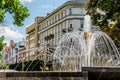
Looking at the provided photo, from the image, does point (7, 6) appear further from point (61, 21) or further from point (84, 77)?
point (61, 21)

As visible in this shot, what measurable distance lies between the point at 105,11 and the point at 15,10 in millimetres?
10684

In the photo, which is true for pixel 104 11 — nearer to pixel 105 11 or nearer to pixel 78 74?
pixel 105 11

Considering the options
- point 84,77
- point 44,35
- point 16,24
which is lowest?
point 84,77

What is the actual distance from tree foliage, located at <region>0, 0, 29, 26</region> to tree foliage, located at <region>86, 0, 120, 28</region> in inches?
373

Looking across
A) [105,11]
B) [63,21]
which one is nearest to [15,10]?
[105,11]

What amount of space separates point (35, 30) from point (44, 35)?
12.1m

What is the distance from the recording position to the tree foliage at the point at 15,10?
22.9m

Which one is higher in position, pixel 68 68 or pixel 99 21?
pixel 99 21

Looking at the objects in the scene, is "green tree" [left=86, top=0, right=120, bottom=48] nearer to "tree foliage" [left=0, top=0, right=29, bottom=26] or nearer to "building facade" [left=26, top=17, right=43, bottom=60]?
"tree foliage" [left=0, top=0, right=29, bottom=26]

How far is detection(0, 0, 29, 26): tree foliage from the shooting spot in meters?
22.9

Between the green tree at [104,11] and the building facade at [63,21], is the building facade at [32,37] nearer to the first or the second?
the building facade at [63,21]

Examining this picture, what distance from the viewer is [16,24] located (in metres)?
24.9

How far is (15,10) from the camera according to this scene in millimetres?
23891

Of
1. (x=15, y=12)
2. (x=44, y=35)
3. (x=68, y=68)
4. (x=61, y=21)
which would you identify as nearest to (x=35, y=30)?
(x=44, y=35)
